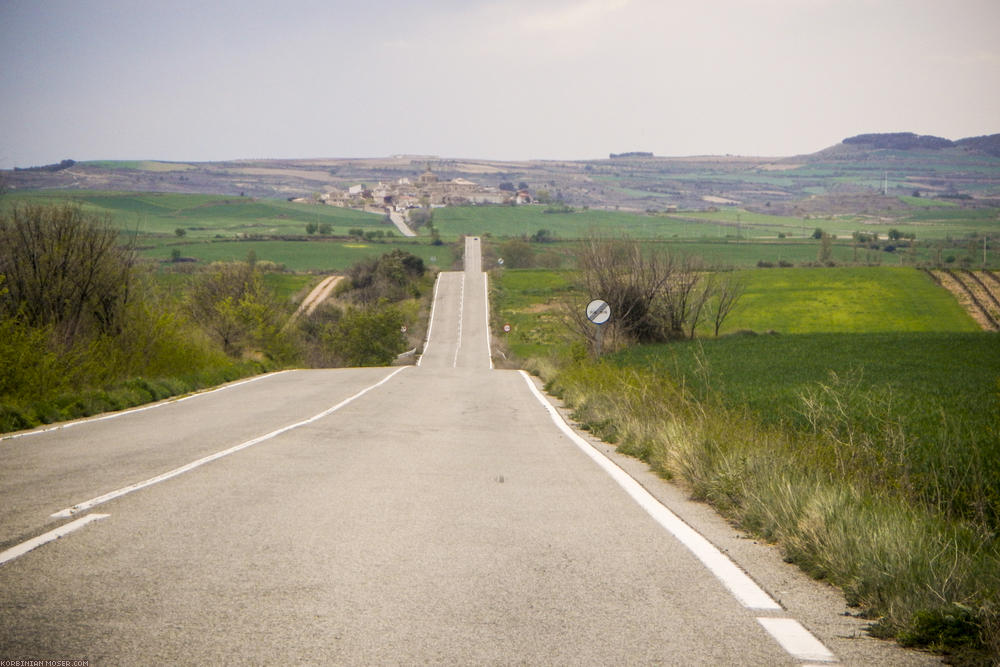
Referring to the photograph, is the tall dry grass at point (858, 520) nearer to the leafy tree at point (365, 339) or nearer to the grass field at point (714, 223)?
the leafy tree at point (365, 339)

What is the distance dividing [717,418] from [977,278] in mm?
72581

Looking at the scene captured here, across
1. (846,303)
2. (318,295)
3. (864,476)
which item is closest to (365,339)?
(318,295)

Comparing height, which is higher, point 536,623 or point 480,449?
point 536,623

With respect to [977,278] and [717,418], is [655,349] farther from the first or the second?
[977,278]


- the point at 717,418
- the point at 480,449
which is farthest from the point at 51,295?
the point at 717,418

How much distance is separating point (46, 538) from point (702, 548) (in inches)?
182

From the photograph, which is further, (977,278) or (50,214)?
(977,278)

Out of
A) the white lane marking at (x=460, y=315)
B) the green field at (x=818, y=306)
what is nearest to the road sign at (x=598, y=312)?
the green field at (x=818, y=306)

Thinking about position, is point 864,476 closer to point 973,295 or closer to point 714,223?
point 973,295

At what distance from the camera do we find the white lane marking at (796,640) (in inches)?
151

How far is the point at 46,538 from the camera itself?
5527 millimetres

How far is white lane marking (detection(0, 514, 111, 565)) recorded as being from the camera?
5.09 meters

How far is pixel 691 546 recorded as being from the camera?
5930 millimetres

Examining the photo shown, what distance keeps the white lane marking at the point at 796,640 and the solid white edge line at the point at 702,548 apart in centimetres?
24
